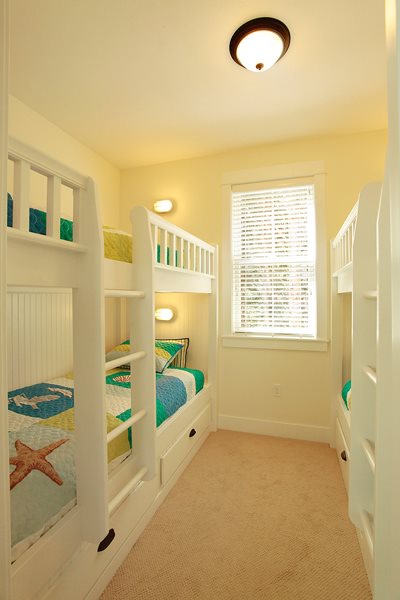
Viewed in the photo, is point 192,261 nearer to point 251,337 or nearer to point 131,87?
point 251,337

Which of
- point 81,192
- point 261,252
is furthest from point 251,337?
point 81,192

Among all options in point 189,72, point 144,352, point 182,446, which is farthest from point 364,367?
point 189,72

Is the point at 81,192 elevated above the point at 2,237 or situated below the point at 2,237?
above

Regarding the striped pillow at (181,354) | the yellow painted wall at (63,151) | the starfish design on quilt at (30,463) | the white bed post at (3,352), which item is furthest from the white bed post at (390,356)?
the striped pillow at (181,354)

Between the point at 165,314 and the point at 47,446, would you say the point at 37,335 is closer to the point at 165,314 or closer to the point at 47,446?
the point at 165,314

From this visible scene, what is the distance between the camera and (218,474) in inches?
88.0

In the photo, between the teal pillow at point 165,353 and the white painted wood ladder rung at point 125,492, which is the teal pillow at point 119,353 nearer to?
the teal pillow at point 165,353

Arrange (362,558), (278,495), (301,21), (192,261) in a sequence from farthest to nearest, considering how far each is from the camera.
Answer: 1. (192,261)
2. (278,495)
3. (301,21)
4. (362,558)

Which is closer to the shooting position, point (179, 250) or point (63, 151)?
point (179, 250)

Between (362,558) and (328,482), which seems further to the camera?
(328,482)

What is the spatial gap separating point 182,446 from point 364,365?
56.6 inches

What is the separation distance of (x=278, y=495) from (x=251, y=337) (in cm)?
132

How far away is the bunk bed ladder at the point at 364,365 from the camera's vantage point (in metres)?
1.21

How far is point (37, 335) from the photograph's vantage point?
243 cm
